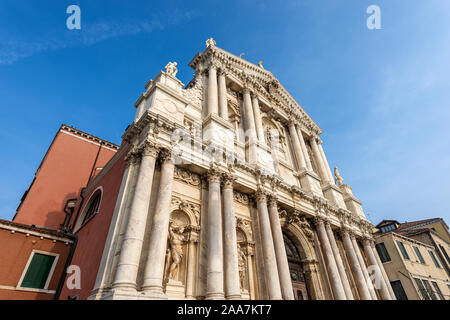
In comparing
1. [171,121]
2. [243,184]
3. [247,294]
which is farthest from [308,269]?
[171,121]

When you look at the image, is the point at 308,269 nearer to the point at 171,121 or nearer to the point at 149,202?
the point at 149,202

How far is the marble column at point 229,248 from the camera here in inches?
308

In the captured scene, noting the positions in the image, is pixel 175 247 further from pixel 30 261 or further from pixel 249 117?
pixel 249 117

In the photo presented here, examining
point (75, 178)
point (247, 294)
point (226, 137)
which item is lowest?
point (247, 294)

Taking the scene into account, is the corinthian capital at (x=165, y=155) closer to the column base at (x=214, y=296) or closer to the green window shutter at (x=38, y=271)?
the column base at (x=214, y=296)

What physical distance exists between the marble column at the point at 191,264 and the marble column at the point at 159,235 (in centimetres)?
115

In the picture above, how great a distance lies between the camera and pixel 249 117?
14.4m

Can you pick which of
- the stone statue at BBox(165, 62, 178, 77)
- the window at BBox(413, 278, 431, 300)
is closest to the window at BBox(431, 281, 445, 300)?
the window at BBox(413, 278, 431, 300)

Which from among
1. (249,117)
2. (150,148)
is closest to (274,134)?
(249,117)

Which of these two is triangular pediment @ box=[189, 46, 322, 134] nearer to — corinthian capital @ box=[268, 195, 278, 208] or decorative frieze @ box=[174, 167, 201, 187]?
decorative frieze @ box=[174, 167, 201, 187]

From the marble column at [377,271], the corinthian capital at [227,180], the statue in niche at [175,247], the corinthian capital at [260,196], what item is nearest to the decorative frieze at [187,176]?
the corinthian capital at [227,180]

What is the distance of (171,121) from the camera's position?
9.09 meters

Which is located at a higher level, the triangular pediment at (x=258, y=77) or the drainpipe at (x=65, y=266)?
the triangular pediment at (x=258, y=77)

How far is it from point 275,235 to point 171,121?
6.25 meters
